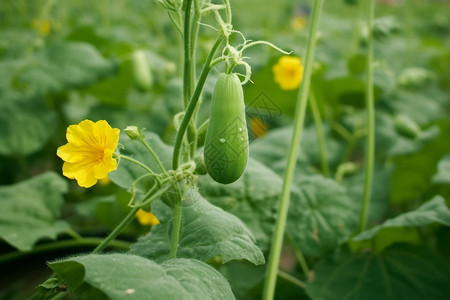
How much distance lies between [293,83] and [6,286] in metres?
1.24

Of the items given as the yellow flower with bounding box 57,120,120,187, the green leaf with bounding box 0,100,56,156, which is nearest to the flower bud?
the yellow flower with bounding box 57,120,120,187

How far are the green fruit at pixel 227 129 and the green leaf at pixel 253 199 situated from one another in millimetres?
376

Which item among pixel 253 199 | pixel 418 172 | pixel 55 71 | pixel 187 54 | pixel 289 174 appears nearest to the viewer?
pixel 187 54

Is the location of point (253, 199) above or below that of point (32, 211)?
above

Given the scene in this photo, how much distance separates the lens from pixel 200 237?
78 cm

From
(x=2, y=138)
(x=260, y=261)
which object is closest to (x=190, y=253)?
(x=260, y=261)

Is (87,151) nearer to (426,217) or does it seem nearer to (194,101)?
(194,101)

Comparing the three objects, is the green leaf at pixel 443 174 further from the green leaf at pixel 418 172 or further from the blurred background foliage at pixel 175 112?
the green leaf at pixel 418 172

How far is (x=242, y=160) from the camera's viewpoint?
26.6 inches

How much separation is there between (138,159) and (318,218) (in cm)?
49

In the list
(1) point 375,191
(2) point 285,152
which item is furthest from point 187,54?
(1) point 375,191

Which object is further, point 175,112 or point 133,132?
point 175,112

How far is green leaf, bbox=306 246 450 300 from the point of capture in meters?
1.15

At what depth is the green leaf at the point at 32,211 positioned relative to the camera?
1142 mm
